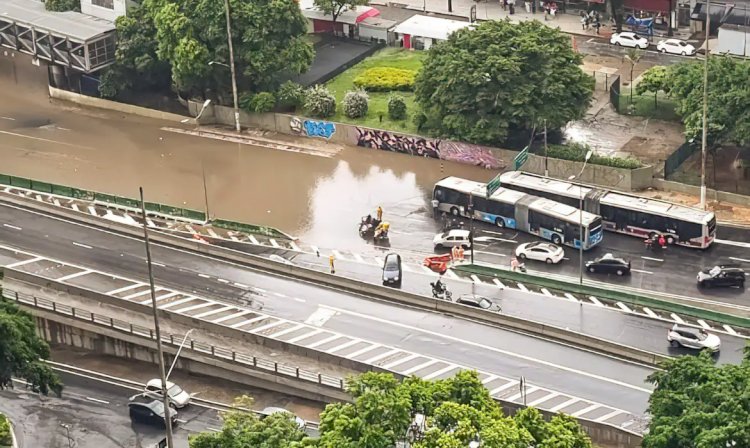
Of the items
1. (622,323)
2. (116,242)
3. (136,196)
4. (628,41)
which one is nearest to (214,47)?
(136,196)

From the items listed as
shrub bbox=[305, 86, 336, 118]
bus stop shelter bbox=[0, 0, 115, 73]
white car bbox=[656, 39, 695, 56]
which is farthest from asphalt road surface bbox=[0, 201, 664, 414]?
white car bbox=[656, 39, 695, 56]

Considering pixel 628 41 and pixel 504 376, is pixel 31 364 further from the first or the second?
pixel 628 41

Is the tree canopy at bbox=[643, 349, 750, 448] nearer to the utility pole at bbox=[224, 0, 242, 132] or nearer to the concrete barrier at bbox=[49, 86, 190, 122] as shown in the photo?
the utility pole at bbox=[224, 0, 242, 132]

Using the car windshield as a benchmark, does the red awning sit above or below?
above

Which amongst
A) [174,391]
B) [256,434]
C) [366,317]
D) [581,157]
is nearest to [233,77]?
[581,157]

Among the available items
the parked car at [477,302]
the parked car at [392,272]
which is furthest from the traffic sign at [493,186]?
the parked car at [477,302]

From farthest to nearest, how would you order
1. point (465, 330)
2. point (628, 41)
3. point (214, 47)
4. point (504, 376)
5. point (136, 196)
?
point (628, 41) < point (214, 47) < point (136, 196) < point (465, 330) < point (504, 376)
